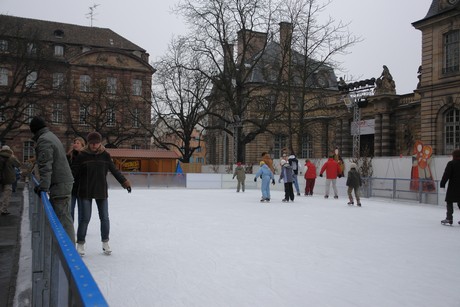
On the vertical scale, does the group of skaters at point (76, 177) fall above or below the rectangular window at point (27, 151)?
below

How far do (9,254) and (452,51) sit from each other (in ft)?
102

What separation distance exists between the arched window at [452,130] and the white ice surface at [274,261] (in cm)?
2077

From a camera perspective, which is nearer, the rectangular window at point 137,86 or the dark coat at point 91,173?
the dark coat at point 91,173

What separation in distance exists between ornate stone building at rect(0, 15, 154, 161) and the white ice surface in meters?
26.4

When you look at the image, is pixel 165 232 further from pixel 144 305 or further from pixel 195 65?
pixel 195 65

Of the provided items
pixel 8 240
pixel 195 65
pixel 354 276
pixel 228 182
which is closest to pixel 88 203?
pixel 8 240

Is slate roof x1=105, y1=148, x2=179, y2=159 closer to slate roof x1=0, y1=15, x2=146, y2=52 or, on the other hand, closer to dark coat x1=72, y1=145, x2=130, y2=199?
dark coat x1=72, y1=145, x2=130, y2=199

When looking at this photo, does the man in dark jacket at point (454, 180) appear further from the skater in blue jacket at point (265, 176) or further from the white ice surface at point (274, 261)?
the skater in blue jacket at point (265, 176)

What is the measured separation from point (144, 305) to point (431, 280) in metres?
3.47

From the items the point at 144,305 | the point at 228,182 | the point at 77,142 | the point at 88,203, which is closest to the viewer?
the point at 144,305

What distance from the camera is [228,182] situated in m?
28.0

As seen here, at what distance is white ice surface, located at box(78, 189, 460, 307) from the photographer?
4.94 meters

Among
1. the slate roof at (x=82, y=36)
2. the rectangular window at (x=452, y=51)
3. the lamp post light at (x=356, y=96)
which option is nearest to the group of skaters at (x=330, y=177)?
the lamp post light at (x=356, y=96)

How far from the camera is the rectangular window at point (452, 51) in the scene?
30.9 metres
